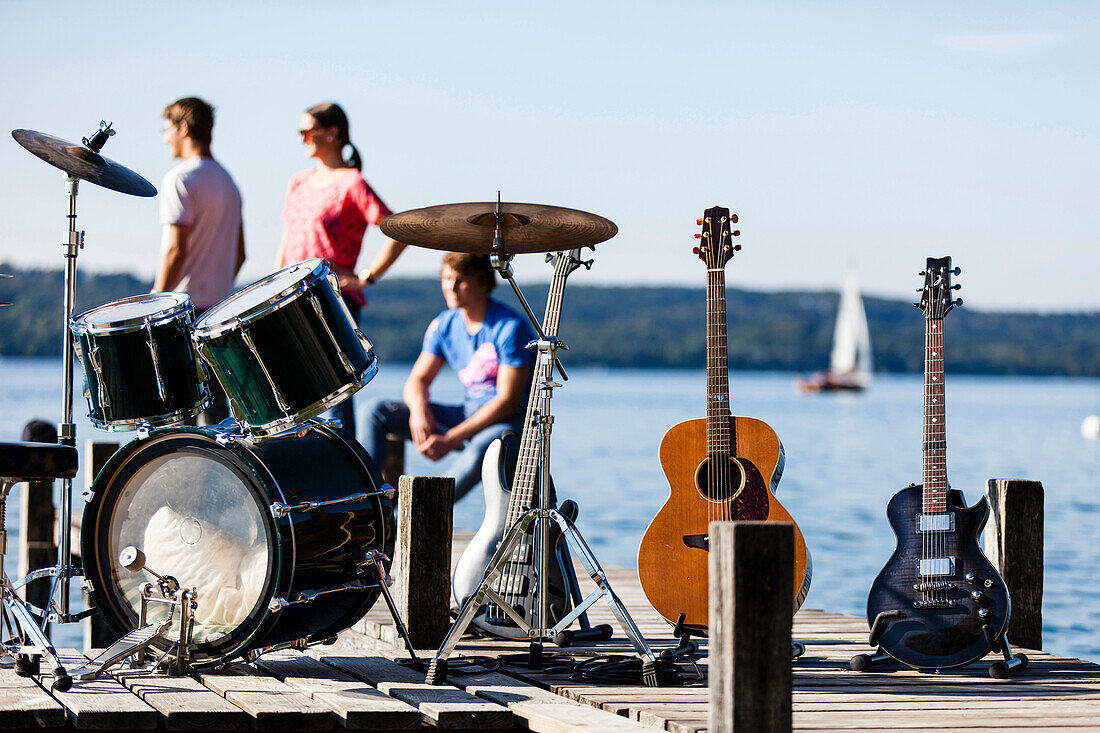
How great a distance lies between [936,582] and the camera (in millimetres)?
4641

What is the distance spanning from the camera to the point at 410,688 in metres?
4.14

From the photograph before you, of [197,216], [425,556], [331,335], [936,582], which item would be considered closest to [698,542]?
[936,582]

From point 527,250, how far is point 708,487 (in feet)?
3.47

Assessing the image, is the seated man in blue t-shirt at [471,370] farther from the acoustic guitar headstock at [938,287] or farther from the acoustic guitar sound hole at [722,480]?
the acoustic guitar headstock at [938,287]

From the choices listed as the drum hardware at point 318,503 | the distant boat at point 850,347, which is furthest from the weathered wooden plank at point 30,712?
the distant boat at point 850,347

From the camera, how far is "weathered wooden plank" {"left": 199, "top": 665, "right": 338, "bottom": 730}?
12.4ft

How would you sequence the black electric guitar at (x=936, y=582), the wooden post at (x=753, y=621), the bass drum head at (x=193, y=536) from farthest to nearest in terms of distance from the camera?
the black electric guitar at (x=936, y=582)
the bass drum head at (x=193, y=536)
the wooden post at (x=753, y=621)

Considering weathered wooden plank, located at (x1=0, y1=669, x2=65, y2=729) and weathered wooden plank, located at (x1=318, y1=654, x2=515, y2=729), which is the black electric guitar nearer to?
weathered wooden plank, located at (x1=318, y1=654, x2=515, y2=729)

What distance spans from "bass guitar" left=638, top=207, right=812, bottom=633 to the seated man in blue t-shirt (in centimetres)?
104

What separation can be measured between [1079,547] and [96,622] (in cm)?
1648

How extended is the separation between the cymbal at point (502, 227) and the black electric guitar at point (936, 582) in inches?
52.4

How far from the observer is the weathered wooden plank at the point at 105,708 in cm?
371

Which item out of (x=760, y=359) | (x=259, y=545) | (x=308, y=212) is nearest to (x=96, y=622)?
(x=308, y=212)

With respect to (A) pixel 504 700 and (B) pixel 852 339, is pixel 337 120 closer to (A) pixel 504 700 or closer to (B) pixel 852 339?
(A) pixel 504 700
